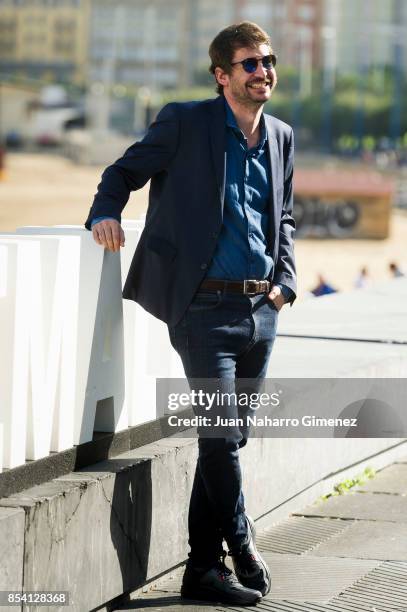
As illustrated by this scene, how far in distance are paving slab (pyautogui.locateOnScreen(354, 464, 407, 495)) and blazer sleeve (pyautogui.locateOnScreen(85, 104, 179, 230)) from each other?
2.20 m

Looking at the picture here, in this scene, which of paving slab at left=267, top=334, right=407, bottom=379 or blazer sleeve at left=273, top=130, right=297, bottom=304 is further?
paving slab at left=267, top=334, right=407, bottom=379

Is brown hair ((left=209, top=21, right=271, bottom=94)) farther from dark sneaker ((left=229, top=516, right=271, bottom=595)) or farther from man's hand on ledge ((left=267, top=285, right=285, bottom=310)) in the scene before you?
dark sneaker ((left=229, top=516, right=271, bottom=595))

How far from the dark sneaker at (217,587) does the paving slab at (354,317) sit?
2.62 m

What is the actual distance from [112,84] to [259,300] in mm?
143424

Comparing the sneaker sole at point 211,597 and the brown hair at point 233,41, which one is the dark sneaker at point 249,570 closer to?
the sneaker sole at point 211,597

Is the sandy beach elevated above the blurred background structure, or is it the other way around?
the blurred background structure

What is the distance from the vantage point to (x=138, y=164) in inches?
162

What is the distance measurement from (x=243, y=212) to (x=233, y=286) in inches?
8.6

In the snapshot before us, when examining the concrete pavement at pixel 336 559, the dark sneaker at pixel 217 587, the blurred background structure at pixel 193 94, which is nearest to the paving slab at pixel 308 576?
the concrete pavement at pixel 336 559

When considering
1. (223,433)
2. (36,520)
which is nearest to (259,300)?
(223,433)

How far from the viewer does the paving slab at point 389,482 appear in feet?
19.2

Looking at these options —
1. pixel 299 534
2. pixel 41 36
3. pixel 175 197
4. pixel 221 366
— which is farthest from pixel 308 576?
pixel 41 36

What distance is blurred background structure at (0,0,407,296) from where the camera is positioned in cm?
4788

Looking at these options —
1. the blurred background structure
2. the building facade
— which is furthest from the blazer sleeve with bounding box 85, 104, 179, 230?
the building facade
